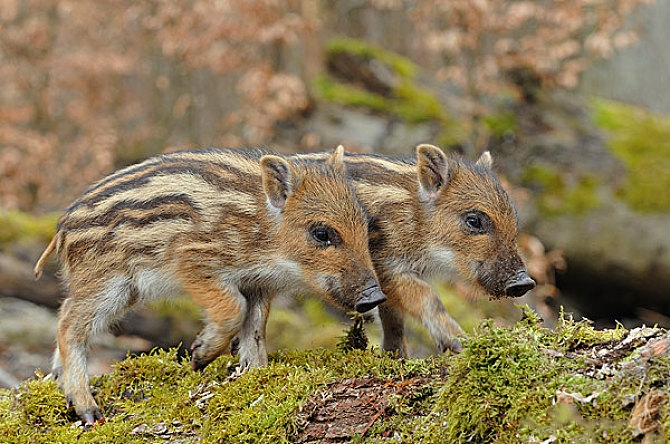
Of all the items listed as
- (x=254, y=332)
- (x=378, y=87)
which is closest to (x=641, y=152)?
(x=378, y=87)

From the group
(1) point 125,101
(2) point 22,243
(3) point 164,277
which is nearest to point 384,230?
(3) point 164,277

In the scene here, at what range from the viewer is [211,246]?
4.69m

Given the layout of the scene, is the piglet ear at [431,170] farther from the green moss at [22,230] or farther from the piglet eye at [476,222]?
the green moss at [22,230]

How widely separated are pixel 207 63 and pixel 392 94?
3.37 m

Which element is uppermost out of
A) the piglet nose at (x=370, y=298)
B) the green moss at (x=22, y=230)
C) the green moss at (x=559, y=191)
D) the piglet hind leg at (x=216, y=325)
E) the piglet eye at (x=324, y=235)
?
the piglet eye at (x=324, y=235)

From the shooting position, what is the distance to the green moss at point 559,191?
9.73m

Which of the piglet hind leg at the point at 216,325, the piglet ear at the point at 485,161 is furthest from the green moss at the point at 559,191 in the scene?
the piglet hind leg at the point at 216,325

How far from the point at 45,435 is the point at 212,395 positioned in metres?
0.88

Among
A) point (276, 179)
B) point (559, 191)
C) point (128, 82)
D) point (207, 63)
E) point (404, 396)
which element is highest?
point (207, 63)

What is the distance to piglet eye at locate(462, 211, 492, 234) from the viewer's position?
195 inches

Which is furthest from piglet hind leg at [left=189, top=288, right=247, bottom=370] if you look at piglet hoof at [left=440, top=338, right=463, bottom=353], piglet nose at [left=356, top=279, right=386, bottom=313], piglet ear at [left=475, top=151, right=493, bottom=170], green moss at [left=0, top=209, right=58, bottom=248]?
green moss at [left=0, top=209, right=58, bottom=248]

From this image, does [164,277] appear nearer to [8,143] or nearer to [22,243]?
[22,243]

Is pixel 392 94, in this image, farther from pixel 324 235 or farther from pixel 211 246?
pixel 211 246

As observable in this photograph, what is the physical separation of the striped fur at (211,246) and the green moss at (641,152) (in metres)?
5.87
